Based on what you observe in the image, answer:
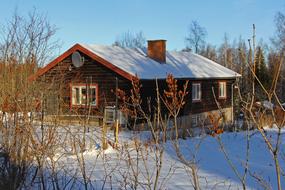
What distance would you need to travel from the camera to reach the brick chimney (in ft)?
69.2

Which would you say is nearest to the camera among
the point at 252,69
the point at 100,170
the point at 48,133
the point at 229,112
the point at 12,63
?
the point at 252,69

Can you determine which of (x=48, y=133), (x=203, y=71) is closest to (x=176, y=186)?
(x=48, y=133)

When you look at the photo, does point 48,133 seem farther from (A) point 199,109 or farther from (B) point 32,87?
(A) point 199,109

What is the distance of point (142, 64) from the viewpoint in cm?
1927

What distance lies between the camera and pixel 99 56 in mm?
17391

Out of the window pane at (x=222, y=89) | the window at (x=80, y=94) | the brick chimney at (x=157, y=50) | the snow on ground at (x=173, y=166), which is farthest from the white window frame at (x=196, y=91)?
the snow on ground at (x=173, y=166)

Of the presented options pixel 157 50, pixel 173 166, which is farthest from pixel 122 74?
pixel 173 166

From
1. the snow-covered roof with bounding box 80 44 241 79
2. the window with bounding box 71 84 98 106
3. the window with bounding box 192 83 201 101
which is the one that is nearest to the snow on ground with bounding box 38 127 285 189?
the snow-covered roof with bounding box 80 44 241 79

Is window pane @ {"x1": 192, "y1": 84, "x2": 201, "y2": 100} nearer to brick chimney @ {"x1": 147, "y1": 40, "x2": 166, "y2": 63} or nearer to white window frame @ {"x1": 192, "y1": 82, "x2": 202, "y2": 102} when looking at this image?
white window frame @ {"x1": 192, "y1": 82, "x2": 202, "y2": 102}

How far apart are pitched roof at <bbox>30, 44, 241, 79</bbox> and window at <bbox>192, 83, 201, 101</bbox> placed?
1.90ft

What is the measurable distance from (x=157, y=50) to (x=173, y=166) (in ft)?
46.7

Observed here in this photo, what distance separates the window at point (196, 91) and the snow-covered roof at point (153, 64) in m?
0.58

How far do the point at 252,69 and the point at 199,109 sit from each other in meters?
20.0

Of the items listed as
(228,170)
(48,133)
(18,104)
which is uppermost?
(18,104)
